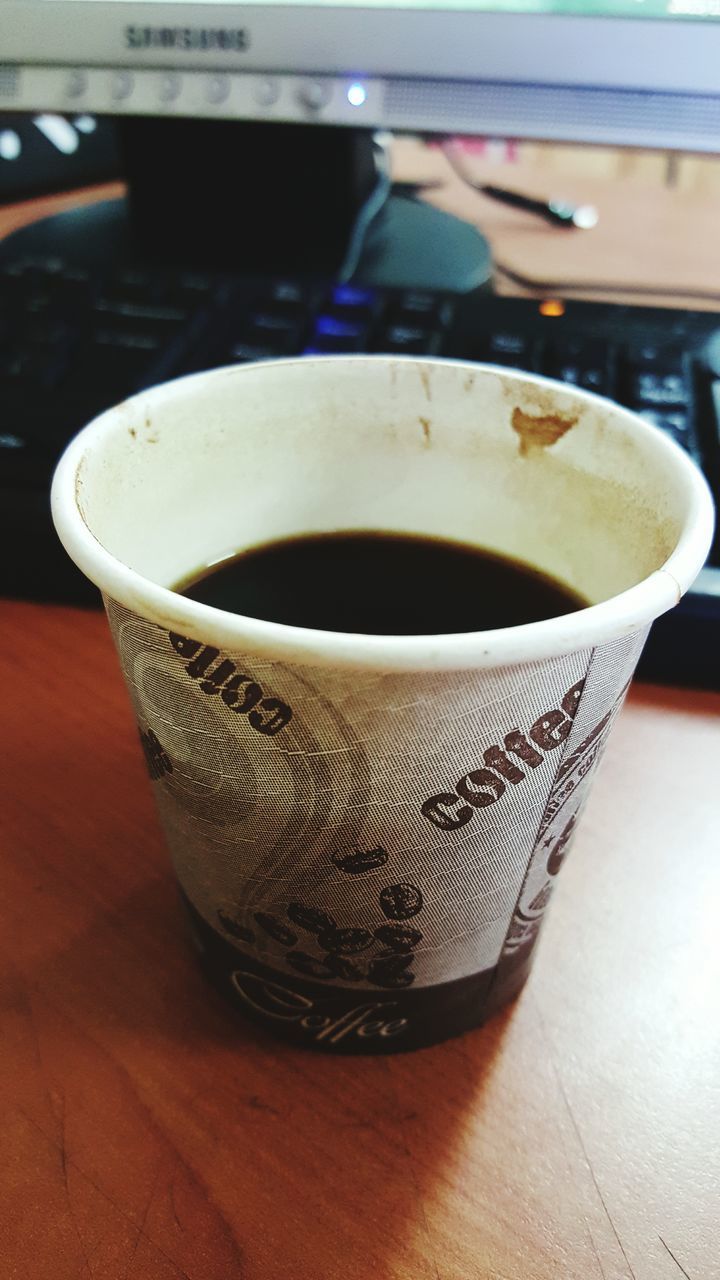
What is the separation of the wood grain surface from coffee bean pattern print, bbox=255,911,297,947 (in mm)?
42

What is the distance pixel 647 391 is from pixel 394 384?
203mm

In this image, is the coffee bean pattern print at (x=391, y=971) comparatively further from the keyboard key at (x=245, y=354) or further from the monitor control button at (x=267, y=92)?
the monitor control button at (x=267, y=92)

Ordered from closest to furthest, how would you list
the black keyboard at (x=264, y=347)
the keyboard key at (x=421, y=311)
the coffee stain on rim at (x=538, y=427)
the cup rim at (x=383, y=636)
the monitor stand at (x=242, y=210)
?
1. the cup rim at (x=383, y=636)
2. the coffee stain on rim at (x=538, y=427)
3. the black keyboard at (x=264, y=347)
4. the keyboard key at (x=421, y=311)
5. the monitor stand at (x=242, y=210)

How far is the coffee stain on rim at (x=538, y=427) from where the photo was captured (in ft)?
1.01

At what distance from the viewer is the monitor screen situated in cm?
52

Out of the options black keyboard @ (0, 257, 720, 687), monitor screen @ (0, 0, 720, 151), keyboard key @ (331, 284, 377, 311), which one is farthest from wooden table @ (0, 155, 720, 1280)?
monitor screen @ (0, 0, 720, 151)

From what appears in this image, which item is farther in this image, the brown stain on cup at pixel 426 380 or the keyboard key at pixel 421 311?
the keyboard key at pixel 421 311

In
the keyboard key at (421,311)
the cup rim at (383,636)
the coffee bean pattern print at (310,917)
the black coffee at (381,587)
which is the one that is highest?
the cup rim at (383,636)

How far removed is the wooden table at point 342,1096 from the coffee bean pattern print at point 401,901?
61mm

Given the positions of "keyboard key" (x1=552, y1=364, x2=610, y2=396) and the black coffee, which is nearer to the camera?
the black coffee

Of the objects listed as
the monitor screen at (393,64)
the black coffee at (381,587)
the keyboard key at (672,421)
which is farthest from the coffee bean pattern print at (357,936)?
the monitor screen at (393,64)

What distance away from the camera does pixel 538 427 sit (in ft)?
1.04

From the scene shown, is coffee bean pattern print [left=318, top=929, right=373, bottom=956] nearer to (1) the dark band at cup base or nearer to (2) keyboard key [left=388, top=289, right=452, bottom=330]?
(1) the dark band at cup base

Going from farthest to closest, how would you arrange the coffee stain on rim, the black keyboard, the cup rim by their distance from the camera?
the black keyboard → the coffee stain on rim → the cup rim
